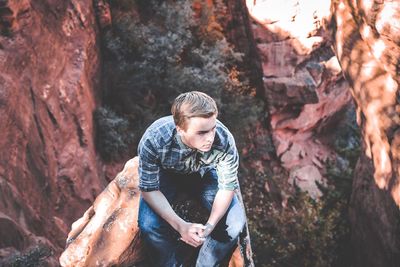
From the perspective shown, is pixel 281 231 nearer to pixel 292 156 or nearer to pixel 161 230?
pixel 292 156

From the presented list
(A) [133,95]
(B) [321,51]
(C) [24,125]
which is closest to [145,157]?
(C) [24,125]

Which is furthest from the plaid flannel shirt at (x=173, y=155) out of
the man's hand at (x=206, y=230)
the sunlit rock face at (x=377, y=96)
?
the sunlit rock face at (x=377, y=96)

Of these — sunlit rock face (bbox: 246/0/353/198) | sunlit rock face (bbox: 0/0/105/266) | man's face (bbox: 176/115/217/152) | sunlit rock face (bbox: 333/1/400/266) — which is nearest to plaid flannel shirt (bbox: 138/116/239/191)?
man's face (bbox: 176/115/217/152)

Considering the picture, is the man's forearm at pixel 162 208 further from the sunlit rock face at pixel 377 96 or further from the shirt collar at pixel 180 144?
the sunlit rock face at pixel 377 96

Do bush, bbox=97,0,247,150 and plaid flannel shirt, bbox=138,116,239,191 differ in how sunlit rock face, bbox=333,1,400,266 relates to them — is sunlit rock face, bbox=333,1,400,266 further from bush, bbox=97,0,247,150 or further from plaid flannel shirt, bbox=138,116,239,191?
bush, bbox=97,0,247,150

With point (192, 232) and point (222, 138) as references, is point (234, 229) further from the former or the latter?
point (222, 138)

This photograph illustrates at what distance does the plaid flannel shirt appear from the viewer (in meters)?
2.72

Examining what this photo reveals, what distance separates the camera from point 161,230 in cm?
291

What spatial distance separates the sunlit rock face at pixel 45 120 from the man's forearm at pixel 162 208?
2.09 metres

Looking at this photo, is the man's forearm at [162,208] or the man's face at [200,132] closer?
the man's face at [200,132]

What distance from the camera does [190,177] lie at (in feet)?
10.1

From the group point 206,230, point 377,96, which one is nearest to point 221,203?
point 206,230

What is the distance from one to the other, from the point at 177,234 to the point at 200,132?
2.98 ft

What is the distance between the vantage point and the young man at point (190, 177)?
2533 mm
